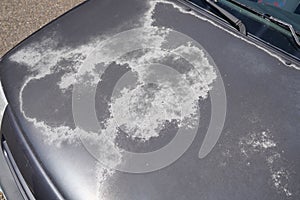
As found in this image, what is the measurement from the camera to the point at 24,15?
4.00 metres

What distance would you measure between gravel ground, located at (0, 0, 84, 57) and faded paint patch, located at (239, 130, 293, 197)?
110 inches

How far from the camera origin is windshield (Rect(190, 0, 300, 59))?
2049 millimetres

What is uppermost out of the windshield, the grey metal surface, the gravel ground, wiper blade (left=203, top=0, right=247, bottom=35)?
the windshield

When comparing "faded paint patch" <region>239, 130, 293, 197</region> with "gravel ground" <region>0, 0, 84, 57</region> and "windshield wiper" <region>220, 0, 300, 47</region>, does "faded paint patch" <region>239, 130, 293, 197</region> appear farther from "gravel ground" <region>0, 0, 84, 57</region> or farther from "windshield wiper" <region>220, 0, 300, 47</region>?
"gravel ground" <region>0, 0, 84, 57</region>

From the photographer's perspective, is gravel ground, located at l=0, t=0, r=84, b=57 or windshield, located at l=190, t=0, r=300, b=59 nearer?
windshield, located at l=190, t=0, r=300, b=59

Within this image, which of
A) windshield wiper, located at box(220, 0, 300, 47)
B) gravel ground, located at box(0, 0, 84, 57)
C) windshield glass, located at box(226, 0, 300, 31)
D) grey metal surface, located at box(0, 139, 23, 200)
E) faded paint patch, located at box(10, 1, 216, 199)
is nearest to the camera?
faded paint patch, located at box(10, 1, 216, 199)

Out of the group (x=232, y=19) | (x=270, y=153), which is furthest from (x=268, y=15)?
(x=270, y=153)

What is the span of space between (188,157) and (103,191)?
41 centimetres

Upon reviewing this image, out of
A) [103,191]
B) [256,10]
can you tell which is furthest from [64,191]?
[256,10]

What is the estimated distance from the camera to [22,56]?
6.79 feet

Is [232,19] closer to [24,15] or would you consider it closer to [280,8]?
[280,8]

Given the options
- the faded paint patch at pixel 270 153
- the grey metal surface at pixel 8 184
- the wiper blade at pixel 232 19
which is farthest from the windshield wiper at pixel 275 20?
the grey metal surface at pixel 8 184

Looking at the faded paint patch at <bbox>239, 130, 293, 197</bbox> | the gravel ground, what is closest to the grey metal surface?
the faded paint patch at <bbox>239, 130, 293, 197</bbox>

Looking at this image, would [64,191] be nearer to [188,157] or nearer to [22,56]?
[188,157]
